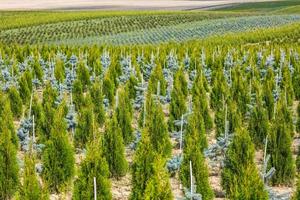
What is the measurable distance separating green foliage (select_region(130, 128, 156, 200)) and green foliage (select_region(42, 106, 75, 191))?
79.9 inches

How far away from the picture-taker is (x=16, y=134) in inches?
496

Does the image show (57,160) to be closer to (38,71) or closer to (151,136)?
(151,136)

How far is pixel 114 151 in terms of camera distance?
10.6 metres

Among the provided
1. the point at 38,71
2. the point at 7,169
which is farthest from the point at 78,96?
the point at 7,169

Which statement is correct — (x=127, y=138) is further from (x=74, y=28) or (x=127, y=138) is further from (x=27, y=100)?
(x=74, y=28)

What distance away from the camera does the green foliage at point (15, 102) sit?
53.2 feet

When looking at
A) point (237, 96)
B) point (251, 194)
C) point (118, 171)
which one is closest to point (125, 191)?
point (118, 171)

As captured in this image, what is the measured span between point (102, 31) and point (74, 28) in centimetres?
392

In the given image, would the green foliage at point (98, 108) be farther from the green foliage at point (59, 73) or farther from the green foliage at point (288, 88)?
the green foliage at point (288, 88)

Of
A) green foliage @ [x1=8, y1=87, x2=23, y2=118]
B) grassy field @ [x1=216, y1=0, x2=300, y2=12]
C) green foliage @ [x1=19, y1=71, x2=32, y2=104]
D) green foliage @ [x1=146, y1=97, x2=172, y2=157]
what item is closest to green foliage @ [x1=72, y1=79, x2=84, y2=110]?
green foliage @ [x1=8, y1=87, x2=23, y2=118]

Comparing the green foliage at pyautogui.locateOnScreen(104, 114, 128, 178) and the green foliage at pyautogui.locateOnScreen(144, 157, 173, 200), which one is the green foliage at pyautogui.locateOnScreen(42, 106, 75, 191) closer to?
the green foliage at pyautogui.locateOnScreen(104, 114, 128, 178)

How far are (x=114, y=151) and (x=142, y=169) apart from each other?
2.48 metres

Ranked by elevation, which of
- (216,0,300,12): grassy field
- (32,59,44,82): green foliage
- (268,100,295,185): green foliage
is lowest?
(268,100,295,185): green foliage

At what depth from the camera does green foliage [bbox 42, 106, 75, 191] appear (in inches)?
388
